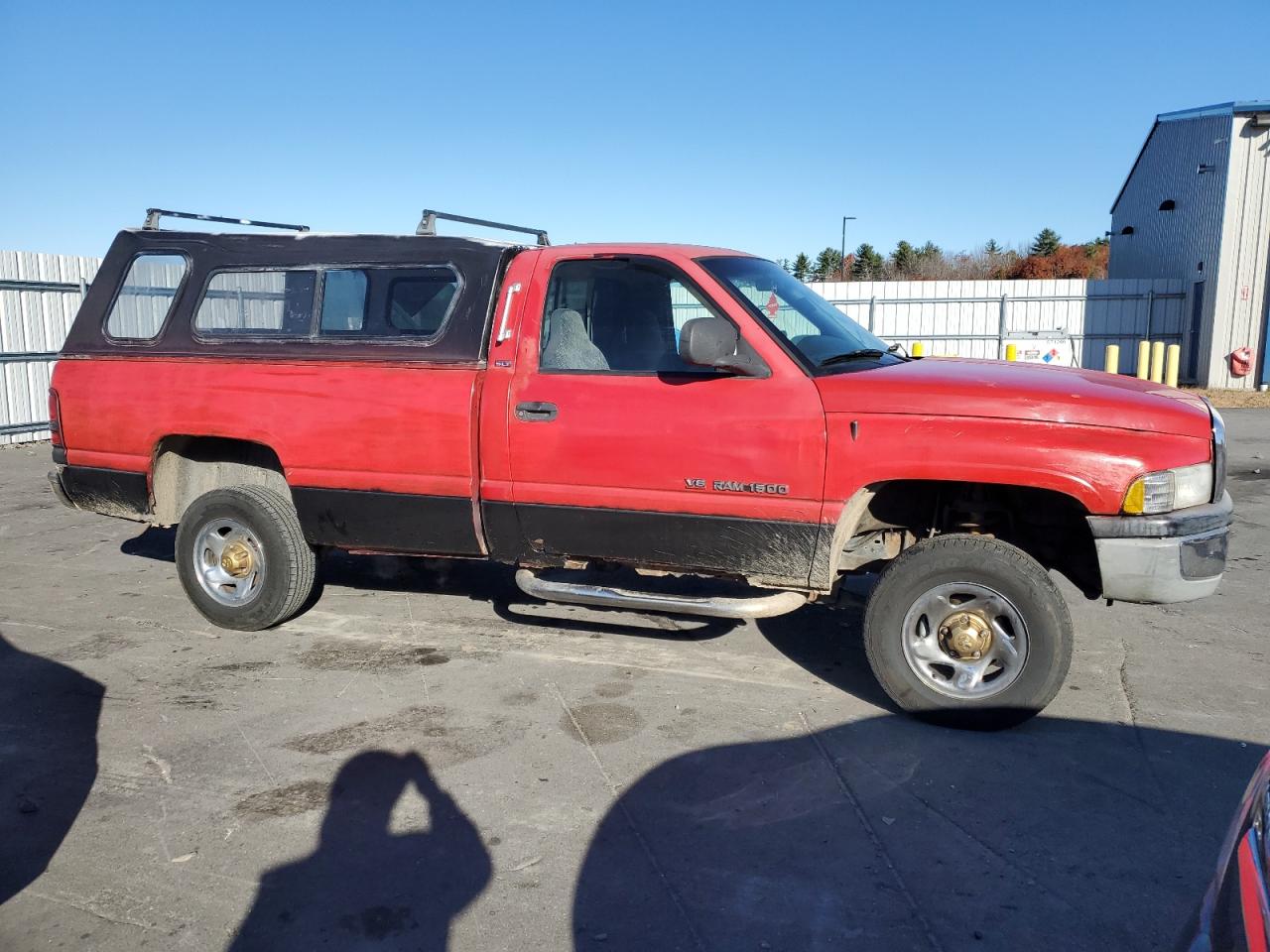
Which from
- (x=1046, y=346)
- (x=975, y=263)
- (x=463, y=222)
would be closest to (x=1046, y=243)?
(x=975, y=263)

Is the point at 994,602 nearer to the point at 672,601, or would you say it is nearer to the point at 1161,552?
the point at 1161,552

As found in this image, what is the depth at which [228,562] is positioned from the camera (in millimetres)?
5707

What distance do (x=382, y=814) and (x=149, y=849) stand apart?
78cm

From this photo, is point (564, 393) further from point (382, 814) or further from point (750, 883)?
point (750, 883)

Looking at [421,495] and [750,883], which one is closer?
[750,883]

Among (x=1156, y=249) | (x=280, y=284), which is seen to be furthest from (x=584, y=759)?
(x=1156, y=249)

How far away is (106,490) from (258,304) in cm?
147

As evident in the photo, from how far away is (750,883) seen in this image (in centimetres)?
319

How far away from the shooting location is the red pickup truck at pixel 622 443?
13.6 ft

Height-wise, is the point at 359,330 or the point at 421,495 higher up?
the point at 359,330

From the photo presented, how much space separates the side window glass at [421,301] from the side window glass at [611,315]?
0.60m

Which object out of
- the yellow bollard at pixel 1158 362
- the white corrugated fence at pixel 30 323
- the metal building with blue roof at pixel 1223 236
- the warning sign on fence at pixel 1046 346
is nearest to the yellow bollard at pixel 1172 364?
the yellow bollard at pixel 1158 362

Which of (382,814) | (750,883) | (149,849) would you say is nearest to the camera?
(750,883)

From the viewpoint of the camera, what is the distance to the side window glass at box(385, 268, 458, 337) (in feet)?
17.0
